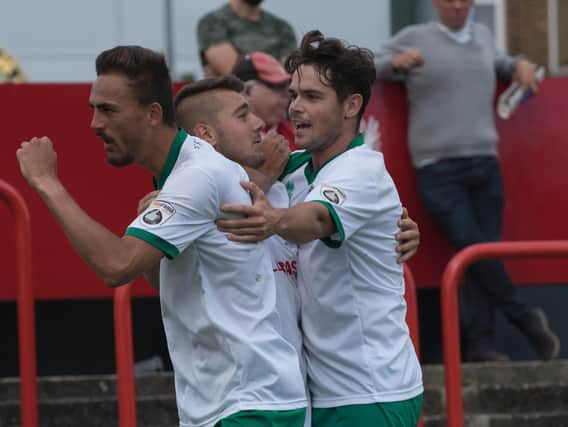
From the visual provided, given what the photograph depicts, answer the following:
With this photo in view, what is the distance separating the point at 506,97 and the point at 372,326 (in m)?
3.73

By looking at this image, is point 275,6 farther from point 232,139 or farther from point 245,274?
point 245,274

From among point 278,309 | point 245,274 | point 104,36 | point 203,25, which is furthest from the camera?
point 104,36

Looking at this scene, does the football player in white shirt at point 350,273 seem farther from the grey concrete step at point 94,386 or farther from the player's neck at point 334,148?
the grey concrete step at point 94,386

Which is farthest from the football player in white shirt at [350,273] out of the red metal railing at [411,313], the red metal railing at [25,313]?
the red metal railing at [25,313]

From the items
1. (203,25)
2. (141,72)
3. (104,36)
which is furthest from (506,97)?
(141,72)

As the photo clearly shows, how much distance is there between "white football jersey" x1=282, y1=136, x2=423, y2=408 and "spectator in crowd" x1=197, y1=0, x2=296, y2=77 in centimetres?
290

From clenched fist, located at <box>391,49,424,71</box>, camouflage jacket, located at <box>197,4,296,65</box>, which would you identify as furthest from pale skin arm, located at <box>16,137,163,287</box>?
clenched fist, located at <box>391,49,424,71</box>

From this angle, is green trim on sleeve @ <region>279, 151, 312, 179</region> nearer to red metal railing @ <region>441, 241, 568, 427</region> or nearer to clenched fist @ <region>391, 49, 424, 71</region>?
red metal railing @ <region>441, 241, 568, 427</region>

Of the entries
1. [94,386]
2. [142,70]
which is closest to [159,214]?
[142,70]

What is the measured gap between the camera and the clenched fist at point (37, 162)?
3629mm

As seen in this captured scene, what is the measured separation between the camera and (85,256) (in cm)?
352

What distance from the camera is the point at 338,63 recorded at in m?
4.18

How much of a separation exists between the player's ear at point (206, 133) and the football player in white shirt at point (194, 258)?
0.40m

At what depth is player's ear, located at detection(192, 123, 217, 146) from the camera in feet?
14.1
